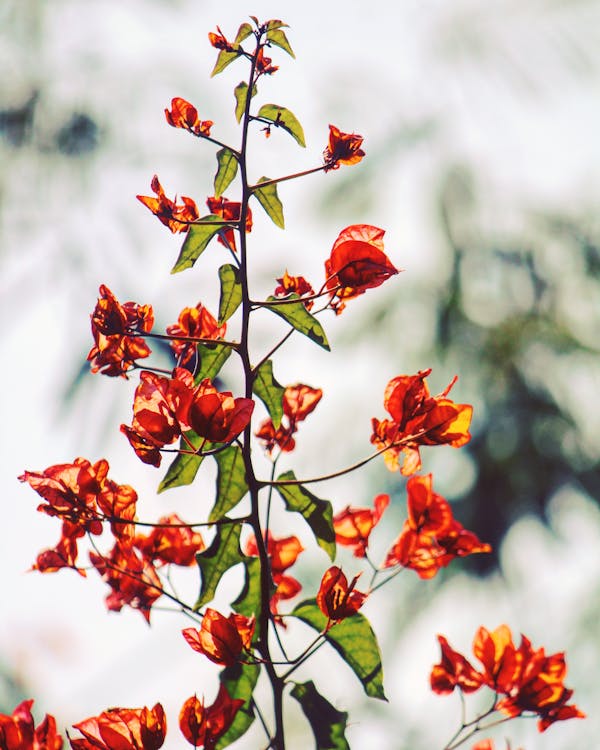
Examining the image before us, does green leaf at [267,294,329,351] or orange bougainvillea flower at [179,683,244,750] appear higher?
green leaf at [267,294,329,351]

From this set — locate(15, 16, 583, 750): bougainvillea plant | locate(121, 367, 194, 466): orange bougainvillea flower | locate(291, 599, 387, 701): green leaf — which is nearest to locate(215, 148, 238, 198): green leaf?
locate(15, 16, 583, 750): bougainvillea plant

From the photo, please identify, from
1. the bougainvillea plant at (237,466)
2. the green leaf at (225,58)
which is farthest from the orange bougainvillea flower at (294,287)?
the green leaf at (225,58)

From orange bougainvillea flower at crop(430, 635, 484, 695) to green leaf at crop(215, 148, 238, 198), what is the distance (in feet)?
0.91

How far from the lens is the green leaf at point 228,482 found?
39 centimetres

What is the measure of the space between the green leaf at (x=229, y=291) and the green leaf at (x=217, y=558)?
102 mm

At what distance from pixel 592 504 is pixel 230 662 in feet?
4.04

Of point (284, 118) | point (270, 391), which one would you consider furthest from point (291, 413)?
point (284, 118)

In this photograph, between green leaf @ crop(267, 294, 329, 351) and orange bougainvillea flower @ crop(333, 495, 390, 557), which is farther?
orange bougainvillea flower @ crop(333, 495, 390, 557)

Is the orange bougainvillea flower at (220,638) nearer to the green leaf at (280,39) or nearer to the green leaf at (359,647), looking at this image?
the green leaf at (359,647)

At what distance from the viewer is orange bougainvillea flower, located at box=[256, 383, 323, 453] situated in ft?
1.49

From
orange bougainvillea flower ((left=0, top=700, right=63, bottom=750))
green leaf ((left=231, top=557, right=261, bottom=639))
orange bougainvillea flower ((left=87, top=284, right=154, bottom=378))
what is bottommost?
orange bougainvillea flower ((left=0, top=700, right=63, bottom=750))

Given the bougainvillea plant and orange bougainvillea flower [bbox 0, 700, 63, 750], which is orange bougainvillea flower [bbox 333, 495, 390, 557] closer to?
the bougainvillea plant

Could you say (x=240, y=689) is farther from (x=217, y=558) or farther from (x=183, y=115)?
(x=183, y=115)

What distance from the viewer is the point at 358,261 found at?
378mm
